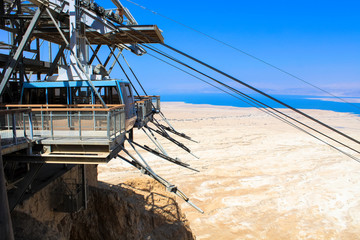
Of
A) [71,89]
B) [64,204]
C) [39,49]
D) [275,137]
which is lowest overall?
[275,137]

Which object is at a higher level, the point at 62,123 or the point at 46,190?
the point at 62,123

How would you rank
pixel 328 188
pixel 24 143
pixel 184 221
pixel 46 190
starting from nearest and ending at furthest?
pixel 24 143, pixel 46 190, pixel 184 221, pixel 328 188

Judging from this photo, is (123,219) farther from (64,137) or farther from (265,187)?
(265,187)

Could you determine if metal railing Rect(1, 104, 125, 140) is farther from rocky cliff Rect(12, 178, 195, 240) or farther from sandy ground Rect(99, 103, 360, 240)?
sandy ground Rect(99, 103, 360, 240)

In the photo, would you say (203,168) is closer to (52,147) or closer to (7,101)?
(7,101)

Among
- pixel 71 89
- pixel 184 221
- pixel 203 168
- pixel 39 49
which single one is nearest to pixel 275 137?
pixel 203 168

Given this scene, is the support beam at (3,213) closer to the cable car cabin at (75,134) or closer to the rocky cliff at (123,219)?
the cable car cabin at (75,134)

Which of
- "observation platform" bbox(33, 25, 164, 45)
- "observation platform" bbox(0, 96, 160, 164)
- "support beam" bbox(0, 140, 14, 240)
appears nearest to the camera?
"support beam" bbox(0, 140, 14, 240)

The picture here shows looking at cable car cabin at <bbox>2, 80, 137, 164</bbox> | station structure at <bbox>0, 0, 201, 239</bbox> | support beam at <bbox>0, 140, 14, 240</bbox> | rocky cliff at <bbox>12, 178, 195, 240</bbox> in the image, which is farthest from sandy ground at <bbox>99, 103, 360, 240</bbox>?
support beam at <bbox>0, 140, 14, 240</bbox>

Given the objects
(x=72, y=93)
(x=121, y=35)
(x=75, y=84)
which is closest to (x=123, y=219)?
(x=72, y=93)

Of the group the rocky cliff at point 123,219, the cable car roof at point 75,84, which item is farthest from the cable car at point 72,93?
the rocky cliff at point 123,219
